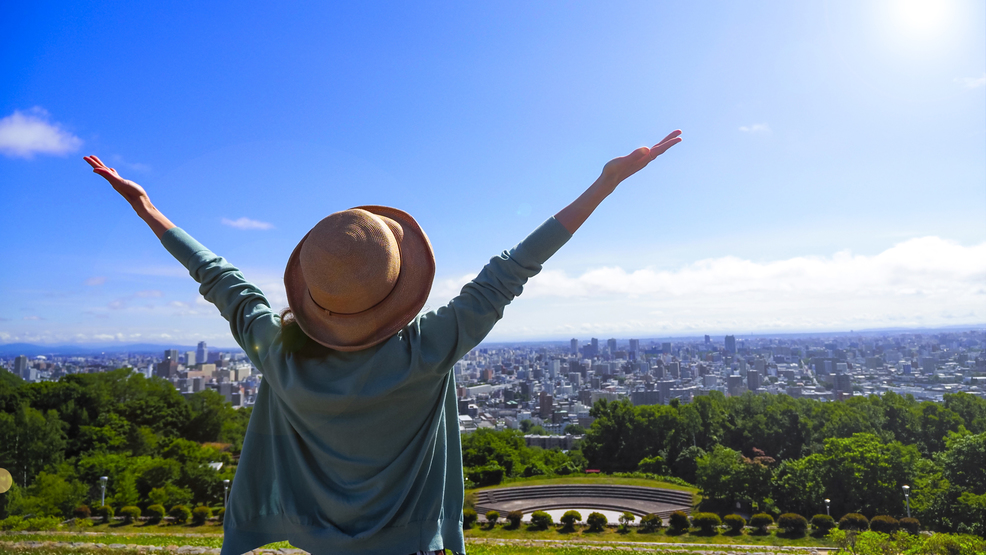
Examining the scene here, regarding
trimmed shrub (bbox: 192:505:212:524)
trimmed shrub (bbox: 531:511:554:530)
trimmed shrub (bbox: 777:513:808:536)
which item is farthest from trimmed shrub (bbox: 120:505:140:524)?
trimmed shrub (bbox: 777:513:808:536)

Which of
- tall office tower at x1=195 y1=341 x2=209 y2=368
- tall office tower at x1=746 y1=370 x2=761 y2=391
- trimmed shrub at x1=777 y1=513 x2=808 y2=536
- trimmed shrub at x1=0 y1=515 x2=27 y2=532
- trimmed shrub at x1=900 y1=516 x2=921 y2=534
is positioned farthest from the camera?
tall office tower at x1=195 y1=341 x2=209 y2=368

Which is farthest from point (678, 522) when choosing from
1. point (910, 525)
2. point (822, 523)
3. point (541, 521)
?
point (910, 525)

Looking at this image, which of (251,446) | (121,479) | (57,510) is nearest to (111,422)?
(121,479)

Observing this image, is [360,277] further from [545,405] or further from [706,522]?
[545,405]

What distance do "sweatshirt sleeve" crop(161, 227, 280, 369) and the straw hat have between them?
0.09 m

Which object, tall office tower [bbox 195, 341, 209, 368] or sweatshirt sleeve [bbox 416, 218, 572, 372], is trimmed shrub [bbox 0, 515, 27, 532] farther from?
tall office tower [bbox 195, 341, 209, 368]

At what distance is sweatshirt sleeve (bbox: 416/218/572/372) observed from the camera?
0.90m

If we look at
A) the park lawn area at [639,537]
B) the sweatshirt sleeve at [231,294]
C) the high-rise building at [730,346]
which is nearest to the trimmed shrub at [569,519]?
the park lawn area at [639,537]

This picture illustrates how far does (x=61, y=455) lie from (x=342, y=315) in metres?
25.5

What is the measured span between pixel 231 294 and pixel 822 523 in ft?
71.0

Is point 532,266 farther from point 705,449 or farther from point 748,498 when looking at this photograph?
point 705,449

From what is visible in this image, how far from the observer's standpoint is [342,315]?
92 centimetres

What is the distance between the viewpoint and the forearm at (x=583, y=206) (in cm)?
96

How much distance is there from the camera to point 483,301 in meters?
0.91
